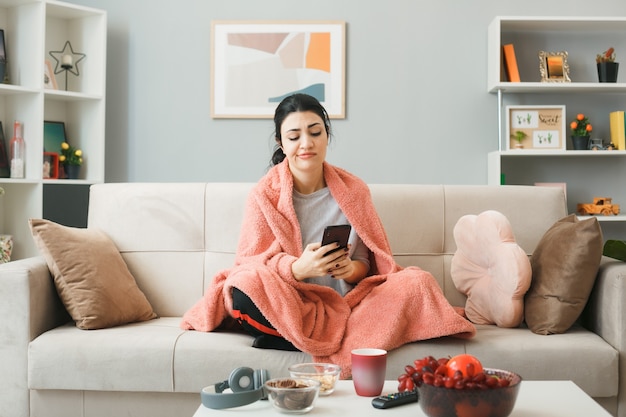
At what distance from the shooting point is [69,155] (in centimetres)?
395

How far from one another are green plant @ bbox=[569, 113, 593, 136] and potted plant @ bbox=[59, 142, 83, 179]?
2.61 meters

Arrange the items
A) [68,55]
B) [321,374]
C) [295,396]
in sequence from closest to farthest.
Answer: [295,396]
[321,374]
[68,55]

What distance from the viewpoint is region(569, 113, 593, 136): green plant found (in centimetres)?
389

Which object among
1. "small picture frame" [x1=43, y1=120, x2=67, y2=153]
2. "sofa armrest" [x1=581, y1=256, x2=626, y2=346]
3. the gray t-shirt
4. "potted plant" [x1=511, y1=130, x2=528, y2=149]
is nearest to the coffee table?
"sofa armrest" [x1=581, y1=256, x2=626, y2=346]

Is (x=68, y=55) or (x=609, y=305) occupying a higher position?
(x=68, y=55)

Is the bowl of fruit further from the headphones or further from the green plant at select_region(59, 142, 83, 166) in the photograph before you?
the green plant at select_region(59, 142, 83, 166)

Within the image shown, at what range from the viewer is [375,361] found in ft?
5.09

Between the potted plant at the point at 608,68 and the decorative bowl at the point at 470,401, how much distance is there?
2.94 metres

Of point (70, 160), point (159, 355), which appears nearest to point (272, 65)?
point (70, 160)

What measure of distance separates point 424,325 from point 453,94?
2.13 m

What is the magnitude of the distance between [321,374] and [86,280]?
1119mm

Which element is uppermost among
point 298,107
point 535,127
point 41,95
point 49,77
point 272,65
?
point 272,65

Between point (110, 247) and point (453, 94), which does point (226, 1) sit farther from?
point (110, 247)

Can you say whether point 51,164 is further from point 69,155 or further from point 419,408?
point 419,408
